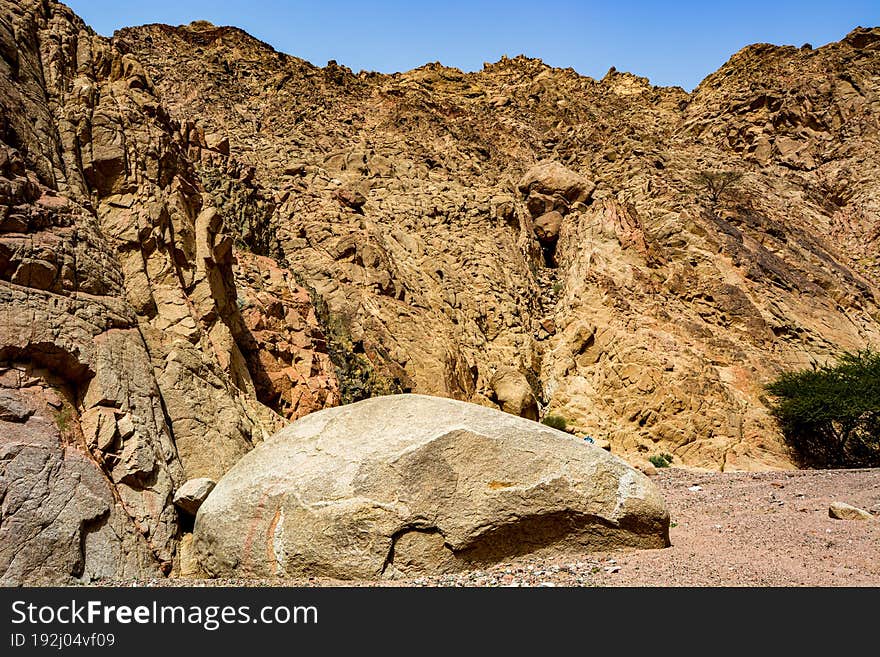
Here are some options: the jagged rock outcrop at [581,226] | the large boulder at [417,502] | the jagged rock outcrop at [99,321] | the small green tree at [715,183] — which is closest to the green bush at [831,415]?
the jagged rock outcrop at [581,226]

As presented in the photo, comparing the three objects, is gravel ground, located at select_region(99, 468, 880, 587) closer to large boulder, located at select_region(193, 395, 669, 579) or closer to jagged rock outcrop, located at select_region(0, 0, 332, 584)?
large boulder, located at select_region(193, 395, 669, 579)

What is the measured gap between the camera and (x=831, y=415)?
17.6 metres

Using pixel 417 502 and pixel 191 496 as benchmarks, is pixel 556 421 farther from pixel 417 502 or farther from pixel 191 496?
pixel 191 496

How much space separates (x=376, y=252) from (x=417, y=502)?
13.6m

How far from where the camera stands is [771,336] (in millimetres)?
20766

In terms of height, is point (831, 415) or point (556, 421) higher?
point (831, 415)

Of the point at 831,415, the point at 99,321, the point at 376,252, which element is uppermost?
the point at 376,252

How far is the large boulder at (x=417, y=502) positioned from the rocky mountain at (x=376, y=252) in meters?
1.01

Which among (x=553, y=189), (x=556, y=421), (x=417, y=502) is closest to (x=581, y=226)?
(x=553, y=189)

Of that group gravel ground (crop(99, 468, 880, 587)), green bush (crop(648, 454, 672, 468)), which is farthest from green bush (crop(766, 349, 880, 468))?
gravel ground (crop(99, 468, 880, 587))

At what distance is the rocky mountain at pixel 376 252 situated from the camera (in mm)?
6039

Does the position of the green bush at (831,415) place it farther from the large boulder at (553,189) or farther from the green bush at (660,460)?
the large boulder at (553,189)

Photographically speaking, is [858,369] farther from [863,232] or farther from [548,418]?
[863,232]

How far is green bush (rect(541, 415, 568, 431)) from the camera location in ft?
59.8
